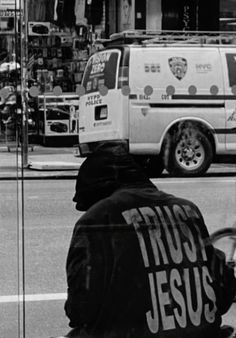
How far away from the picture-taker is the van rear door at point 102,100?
2.93m

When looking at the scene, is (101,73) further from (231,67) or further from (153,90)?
(231,67)

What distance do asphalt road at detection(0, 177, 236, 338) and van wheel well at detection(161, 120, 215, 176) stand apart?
0.18 feet

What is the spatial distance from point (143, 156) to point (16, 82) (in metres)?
0.53

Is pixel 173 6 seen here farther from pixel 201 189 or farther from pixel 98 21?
pixel 201 189

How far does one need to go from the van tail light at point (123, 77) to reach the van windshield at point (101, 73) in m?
0.02

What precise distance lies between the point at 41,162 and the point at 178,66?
61cm

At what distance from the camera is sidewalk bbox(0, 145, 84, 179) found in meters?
2.96

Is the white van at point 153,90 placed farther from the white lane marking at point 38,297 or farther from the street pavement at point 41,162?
the white lane marking at point 38,297

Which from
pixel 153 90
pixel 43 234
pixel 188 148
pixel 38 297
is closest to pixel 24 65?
pixel 153 90

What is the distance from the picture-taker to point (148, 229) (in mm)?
2572

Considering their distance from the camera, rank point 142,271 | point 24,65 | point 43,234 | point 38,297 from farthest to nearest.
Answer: point 38,297
point 43,234
point 24,65
point 142,271

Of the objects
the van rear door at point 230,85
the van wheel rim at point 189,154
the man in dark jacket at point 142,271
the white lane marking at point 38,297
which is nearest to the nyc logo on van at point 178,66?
the van rear door at point 230,85

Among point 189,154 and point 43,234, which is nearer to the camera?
point 189,154

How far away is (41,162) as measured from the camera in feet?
9.82
